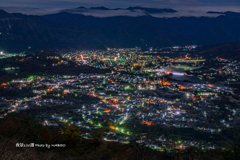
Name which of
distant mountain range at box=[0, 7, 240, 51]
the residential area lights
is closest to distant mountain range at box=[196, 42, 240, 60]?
the residential area lights

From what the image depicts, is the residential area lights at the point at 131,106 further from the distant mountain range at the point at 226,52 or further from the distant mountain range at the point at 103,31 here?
the distant mountain range at the point at 103,31

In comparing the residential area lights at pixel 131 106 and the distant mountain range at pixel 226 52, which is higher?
the distant mountain range at pixel 226 52

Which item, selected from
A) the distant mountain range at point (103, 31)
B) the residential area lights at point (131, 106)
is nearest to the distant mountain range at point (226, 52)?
the residential area lights at point (131, 106)

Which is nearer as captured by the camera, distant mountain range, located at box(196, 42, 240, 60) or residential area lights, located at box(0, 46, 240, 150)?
residential area lights, located at box(0, 46, 240, 150)

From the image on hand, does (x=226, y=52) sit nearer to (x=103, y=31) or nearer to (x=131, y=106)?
(x=131, y=106)

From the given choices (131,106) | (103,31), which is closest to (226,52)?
(131,106)

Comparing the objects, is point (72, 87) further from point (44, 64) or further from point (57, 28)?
point (57, 28)

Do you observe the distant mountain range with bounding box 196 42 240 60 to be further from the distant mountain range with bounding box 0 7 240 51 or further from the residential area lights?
the distant mountain range with bounding box 0 7 240 51

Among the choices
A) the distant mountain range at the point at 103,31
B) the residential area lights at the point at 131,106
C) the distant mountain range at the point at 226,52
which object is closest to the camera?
the residential area lights at the point at 131,106
